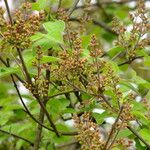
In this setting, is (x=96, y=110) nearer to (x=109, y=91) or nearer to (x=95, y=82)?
(x=109, y=91)

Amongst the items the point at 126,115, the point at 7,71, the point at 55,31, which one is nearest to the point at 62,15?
the point at 55,31

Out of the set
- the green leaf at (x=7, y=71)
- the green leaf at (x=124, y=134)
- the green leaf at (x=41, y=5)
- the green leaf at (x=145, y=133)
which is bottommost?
the green leaf at (x=124, y=134)

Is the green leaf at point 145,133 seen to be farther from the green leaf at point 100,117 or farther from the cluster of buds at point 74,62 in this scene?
the cluster of buds at point 74,62

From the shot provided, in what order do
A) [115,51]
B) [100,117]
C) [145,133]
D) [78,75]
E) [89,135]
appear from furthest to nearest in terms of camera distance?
[115,51] → [100,117] → [145,133] → [78,75] → [89,135]

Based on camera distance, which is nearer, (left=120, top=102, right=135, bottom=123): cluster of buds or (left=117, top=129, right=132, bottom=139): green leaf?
(left=120, top=102, right=135, bottom=123): cluster of buds

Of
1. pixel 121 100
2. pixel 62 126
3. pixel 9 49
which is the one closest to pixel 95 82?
pixel 121 100

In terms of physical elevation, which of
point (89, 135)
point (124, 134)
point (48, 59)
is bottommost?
point (124, 134)

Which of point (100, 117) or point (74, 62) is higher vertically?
point (74, 62)

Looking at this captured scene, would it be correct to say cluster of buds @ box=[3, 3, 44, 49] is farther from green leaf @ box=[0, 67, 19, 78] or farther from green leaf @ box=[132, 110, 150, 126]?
green leaf @ box=[132, 110, 150, 126]

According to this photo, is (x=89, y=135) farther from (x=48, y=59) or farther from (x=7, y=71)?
(x=7, y=71)

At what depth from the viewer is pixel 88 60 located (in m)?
2.26

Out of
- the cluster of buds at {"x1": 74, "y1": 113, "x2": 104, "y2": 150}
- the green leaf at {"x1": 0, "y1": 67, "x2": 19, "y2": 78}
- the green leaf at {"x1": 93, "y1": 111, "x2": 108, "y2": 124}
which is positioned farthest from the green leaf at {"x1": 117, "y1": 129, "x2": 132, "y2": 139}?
the green leaf at {"x1": 0, "y1": 67, "x2": 19, "y2": 78}

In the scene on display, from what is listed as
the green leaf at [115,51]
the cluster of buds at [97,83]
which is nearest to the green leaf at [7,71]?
the cluster of buds at [97,83]

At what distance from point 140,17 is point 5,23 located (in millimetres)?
671
